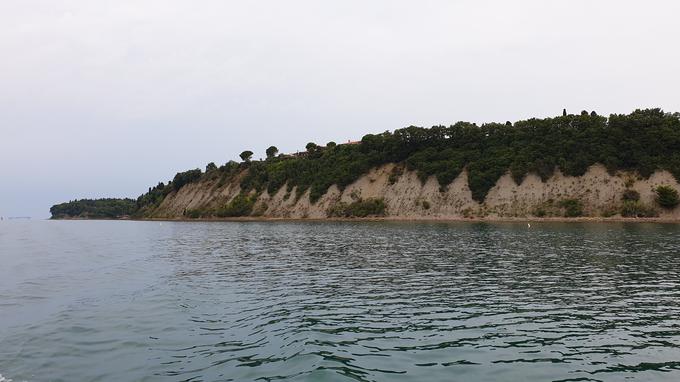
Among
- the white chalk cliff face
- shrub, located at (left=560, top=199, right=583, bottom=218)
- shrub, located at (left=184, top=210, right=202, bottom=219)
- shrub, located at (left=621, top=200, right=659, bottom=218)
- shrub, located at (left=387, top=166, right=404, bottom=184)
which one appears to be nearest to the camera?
shrub, located at (left=621, top=200, right=659, bottom=218)

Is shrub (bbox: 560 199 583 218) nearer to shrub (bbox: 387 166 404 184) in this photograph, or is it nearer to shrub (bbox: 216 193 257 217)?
shrub (bbox: 387 166 404 184)

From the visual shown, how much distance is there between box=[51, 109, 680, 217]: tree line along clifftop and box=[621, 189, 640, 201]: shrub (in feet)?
19.9

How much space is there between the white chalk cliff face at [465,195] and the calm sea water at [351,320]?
76941 mm

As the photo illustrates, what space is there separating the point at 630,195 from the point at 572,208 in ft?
39.5

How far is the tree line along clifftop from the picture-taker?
113 m

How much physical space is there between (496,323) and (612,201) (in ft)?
344

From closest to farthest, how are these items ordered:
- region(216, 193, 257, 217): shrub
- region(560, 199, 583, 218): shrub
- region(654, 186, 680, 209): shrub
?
region(654, 186, 680, 209): shrub → region(560, 199, 583, 218): shrub → region(216, 193, 257, 217): shrub

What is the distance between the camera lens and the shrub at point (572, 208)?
110 m

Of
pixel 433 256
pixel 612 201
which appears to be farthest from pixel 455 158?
pixel 433 256

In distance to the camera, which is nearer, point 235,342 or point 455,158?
point 235,342

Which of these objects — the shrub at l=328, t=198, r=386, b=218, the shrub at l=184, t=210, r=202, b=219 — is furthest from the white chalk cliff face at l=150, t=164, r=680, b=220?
the shrub at l=184, t=210, r=202, b=219

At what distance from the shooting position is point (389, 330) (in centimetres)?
1894

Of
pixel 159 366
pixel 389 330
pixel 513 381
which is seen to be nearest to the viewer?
pixel 513 381

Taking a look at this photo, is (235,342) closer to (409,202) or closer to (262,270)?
(262,270)
